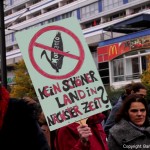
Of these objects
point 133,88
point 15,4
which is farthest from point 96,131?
point 15,4

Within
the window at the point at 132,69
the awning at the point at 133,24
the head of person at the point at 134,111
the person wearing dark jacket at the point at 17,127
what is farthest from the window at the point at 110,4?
the person wearing dark jacket at the point at 17,127

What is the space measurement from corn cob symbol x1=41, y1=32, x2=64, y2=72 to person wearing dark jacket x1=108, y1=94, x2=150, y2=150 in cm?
66

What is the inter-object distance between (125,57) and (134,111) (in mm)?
29481

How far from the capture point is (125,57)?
32.3 metres

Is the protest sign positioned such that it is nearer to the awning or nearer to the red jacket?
the red jacket

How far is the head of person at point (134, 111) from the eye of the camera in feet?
10.2

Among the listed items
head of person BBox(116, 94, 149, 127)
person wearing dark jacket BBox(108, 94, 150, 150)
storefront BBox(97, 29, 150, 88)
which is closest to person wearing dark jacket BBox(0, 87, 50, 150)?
person wearing dark jacket BBox(108, 94, 150, 150)

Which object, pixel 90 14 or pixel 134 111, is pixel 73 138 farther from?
pixel 90 14

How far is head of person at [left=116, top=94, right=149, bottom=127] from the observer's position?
3105mm

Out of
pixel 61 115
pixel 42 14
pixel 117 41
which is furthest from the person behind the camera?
pixel 42 14

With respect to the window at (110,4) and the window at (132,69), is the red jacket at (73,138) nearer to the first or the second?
the window at (132,69)

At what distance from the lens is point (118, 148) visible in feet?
9.77

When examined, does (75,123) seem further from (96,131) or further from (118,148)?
A: (118,148)

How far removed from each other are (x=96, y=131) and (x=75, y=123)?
18cm
